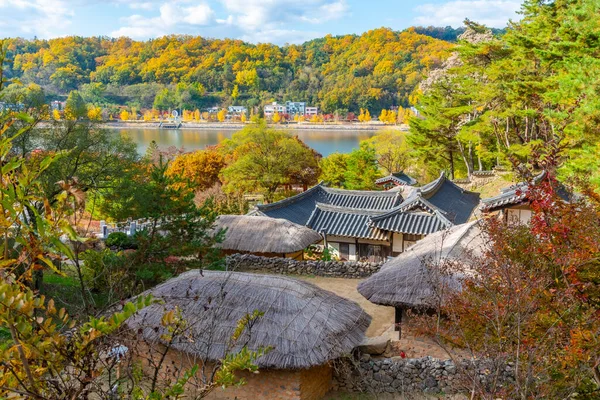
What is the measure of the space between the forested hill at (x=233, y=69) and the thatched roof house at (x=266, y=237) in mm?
74906

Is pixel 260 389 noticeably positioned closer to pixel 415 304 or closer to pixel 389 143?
pixel 415 304

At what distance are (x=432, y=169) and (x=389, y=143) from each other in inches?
157

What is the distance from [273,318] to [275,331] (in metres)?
0.27

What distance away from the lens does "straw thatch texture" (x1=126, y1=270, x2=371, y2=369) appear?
8133mm

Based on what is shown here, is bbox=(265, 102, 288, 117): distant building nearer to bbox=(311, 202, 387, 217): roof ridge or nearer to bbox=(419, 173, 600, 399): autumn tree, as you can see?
bbox=(311, 202, 387, 217): roof ridge

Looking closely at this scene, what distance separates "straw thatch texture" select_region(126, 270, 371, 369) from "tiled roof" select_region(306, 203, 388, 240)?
8.60 meters

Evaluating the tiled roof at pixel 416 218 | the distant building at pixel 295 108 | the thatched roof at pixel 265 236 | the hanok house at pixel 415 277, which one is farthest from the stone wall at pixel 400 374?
the distant building at pixel 295 108

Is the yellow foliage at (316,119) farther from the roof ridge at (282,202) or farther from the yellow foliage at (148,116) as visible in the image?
the roof ridge at (282,202)

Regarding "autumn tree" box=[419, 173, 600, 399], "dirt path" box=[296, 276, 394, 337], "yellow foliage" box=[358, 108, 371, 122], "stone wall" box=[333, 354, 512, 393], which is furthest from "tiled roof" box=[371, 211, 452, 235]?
"yellow foliage" box=[358, 108, 371, 122]

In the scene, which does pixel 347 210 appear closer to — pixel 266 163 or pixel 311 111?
pixel 266 163

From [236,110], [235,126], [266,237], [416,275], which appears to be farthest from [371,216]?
[236,110]

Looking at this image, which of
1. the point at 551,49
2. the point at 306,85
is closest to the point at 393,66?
the point at 306,85

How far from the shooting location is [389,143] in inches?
1473

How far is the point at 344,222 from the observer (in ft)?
62.6
